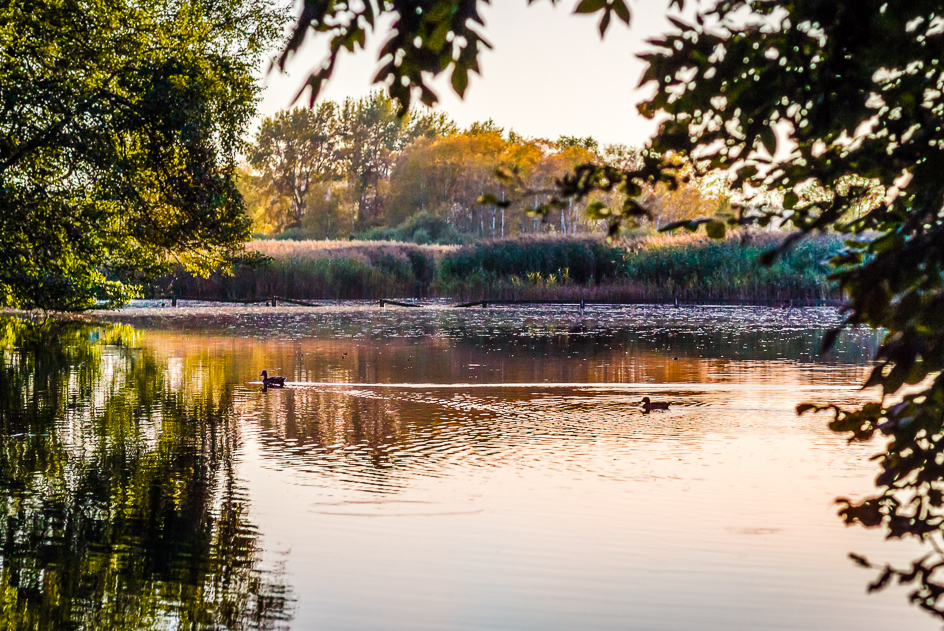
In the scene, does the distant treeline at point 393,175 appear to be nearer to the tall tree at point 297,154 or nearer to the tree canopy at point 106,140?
the tall tree at point 297,154

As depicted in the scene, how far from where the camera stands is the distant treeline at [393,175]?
9988 centimetres

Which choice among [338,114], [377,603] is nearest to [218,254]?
[377,603]

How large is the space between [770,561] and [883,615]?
82cm

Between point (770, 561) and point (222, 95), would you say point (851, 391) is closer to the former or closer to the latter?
point (770, 561)

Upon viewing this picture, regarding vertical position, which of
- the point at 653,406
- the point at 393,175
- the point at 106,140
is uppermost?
the point at 393,175

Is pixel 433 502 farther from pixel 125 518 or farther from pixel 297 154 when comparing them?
pixel 297 154

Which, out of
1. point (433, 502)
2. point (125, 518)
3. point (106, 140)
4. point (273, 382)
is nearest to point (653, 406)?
point (273, 382)

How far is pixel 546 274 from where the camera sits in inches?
1838

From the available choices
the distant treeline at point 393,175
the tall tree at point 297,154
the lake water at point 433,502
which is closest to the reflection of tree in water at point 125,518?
the lake water at point 433,502

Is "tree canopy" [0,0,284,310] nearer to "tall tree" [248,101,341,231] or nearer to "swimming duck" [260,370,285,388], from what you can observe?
"swimming duck" [260,370,285,388]

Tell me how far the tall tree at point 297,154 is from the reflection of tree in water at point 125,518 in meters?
95.0

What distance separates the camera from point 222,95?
20.0 m

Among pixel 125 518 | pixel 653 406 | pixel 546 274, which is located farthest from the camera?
pixel 546 274

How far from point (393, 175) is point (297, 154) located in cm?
983
